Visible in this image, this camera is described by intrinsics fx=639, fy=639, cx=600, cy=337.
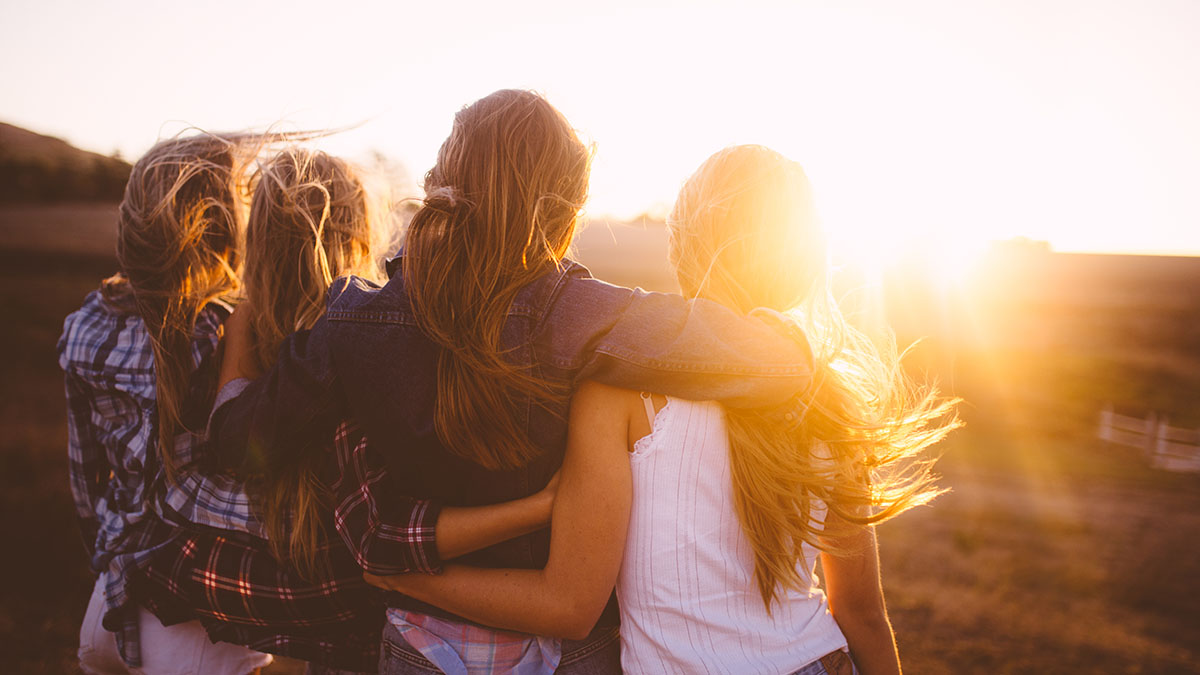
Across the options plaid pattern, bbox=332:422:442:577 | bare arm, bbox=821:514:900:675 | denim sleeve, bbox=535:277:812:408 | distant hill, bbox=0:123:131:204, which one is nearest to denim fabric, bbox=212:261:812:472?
denim sleeve, bbox=535:277:812:408

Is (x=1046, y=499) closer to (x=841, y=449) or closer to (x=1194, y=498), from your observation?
(x=1194, y=498)

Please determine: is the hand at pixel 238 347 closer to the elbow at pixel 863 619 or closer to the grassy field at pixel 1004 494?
the grassy field at pixel 1004 494

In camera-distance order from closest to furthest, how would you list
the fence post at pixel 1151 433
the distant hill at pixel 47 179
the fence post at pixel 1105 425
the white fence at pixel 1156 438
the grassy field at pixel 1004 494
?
the grassy field at pixel 1004 494 → the white fence at pixel 1156 438 → the fence post at pixel 1151 433 → the fence post at pixel 1105 425 → the distant hill at pixel 47 179

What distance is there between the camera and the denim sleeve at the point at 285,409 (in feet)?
4.33

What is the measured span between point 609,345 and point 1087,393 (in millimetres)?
12582

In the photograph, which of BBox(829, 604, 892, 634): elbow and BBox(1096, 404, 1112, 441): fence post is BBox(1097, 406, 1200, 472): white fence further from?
BBox(829, 604, 892, 634): elbow

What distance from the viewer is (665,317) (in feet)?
3.97

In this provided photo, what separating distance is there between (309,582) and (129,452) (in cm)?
69

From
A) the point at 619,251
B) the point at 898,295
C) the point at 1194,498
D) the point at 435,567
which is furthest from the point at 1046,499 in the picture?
the point at 435,567

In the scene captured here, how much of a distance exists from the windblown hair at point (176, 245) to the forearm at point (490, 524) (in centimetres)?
89

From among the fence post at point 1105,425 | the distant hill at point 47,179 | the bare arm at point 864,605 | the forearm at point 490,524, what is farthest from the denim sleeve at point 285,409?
the fence post at point 1105,425

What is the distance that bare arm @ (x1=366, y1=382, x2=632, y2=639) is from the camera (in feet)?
3.87

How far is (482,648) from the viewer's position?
132 cm

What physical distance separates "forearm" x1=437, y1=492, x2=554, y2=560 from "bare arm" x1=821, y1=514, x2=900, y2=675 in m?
0.62
